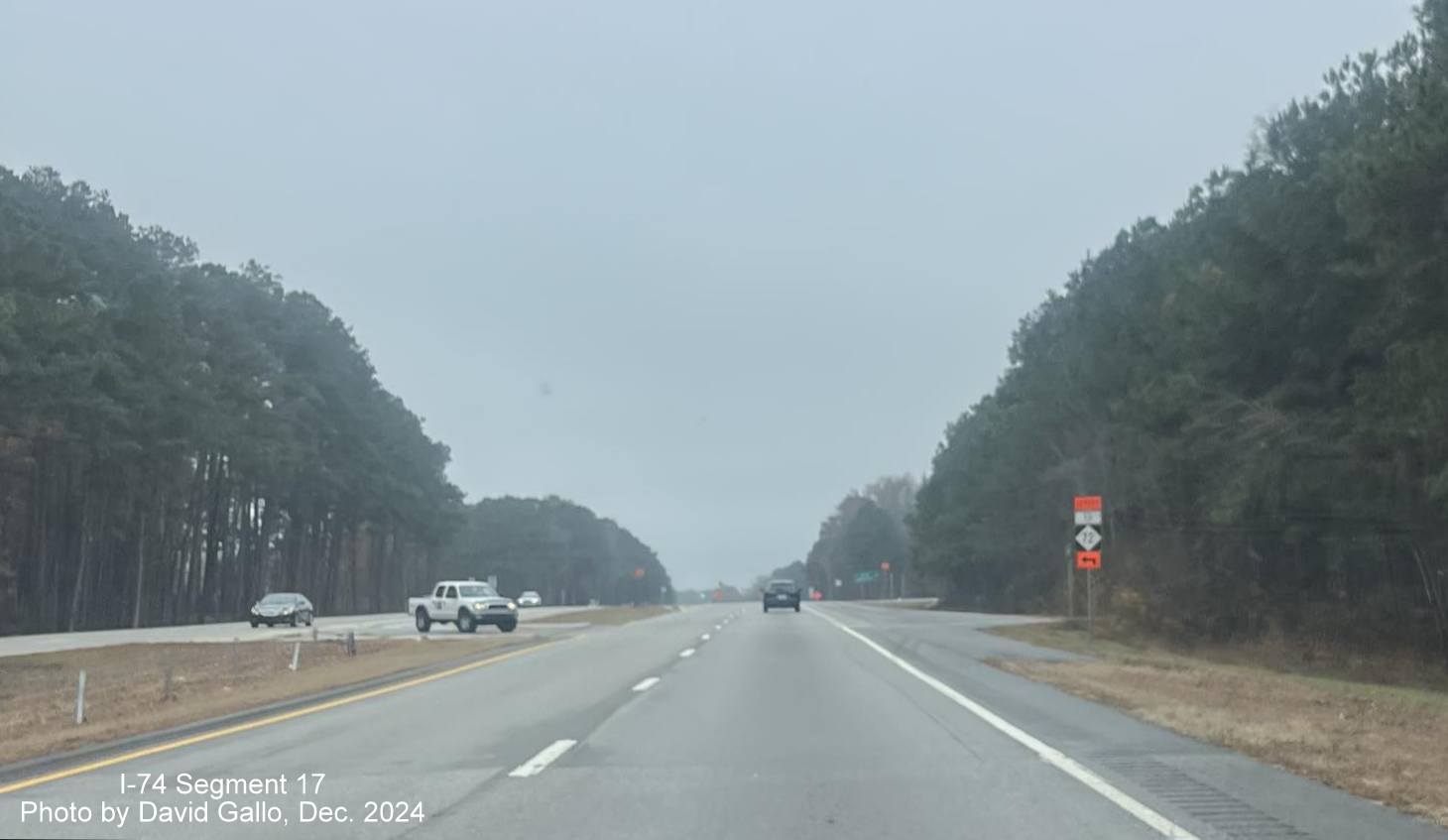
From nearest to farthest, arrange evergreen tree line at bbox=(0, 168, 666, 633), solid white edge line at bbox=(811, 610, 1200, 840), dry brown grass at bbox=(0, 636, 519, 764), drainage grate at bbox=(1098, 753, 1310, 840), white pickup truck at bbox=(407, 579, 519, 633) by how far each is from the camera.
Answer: drainage grate at bbox=(1098, 753, 1310, 840) < solid white edge line at bbox=(811, 610, 1200, 840) < dry brown grass at bbox=(0, 636, 519, 764) < white pickup truck at bbox=(407, 579, 519, 633) < evergreen tree line at bbox=(0, 168, 666, 633)

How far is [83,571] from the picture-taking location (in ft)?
211

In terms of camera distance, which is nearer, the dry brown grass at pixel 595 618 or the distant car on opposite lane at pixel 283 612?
the distant car on opposite lane at pixel 283 612

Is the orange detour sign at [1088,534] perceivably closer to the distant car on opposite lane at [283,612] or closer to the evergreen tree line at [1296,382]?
the evergreen tree line at [1296,382]

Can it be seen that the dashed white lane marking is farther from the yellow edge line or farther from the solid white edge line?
the solid white edge line

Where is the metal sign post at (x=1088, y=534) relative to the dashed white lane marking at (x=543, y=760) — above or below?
above

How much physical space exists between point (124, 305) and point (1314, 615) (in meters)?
48.5

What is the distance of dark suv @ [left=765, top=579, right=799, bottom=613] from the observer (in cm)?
7738

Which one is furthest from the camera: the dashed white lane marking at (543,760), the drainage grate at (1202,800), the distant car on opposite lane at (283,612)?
the distant car on opposite lane at (283,612)

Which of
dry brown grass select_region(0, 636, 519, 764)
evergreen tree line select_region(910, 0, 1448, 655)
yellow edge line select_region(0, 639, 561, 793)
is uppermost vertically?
evergreen tree line select_region(910, 0, 1448, 655)

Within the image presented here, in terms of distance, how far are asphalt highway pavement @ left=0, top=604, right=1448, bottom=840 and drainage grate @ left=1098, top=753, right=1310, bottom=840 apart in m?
0.03

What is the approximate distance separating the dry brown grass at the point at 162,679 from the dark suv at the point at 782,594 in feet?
120

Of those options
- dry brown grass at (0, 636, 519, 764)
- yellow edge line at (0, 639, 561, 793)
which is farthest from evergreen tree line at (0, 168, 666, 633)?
yellow edge line at (0, 639, 561, 793)

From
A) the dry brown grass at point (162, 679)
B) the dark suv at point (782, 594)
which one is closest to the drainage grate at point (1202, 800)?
the dry brown grass at point (162, 679)

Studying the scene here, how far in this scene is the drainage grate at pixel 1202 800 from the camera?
913 cm
